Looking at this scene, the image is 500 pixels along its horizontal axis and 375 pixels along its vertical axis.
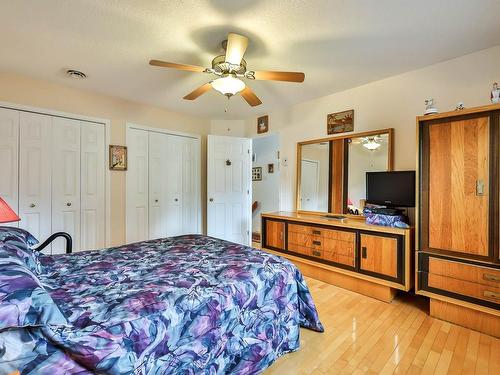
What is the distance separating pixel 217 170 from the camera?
4188 mm

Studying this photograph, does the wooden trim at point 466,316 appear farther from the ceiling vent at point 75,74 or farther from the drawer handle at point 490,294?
the ceiling vent at point 75,74

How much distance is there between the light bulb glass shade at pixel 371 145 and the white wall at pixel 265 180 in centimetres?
262

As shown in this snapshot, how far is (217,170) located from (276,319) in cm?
293

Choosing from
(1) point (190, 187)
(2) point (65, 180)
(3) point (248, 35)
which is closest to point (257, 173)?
(1) point (190, 187)

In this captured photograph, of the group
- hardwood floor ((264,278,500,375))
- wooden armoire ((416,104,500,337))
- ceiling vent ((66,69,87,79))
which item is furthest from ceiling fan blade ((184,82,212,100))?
hardwood floor ((264,278,500,375))

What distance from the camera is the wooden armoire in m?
1.86

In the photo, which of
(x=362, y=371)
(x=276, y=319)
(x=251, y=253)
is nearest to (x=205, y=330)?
(x=276, y=319)

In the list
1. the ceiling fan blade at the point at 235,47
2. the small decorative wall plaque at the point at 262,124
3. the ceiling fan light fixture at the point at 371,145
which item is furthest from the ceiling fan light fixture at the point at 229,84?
the small decorative wall plaque at the point at 262,124

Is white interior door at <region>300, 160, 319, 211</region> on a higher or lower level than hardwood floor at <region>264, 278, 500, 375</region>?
higher

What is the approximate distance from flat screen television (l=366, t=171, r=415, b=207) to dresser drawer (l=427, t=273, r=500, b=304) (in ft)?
2.30

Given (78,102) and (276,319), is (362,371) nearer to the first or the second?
(276,319)

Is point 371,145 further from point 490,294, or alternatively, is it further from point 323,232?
point 490,294

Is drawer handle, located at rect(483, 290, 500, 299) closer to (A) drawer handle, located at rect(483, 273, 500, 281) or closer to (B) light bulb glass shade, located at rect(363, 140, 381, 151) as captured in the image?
(A) drawer handle, located at rect(483, 273, 500, 281)

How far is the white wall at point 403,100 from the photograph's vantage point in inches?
88.7
